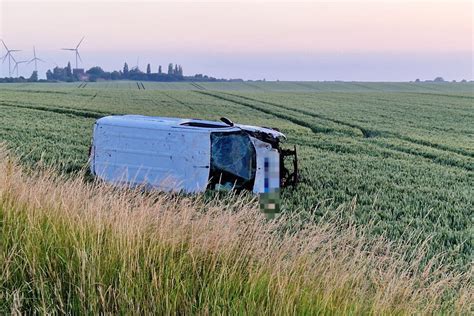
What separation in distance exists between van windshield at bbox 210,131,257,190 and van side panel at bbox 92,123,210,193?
0.15 meters

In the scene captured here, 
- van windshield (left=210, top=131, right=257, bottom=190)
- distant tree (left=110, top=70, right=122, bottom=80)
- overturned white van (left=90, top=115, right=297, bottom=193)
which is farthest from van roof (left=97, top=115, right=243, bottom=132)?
distant tree (left=110, top=70, right=122, bottom=80)

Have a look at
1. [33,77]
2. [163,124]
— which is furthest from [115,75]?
[163,124]

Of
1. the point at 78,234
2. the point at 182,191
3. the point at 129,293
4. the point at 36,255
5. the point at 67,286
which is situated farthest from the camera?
the point at 182,191

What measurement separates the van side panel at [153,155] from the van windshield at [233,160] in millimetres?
149

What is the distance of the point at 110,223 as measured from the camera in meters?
3.49

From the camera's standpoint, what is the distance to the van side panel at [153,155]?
25.2 feet

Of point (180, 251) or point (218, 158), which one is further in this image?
point (218, 158)

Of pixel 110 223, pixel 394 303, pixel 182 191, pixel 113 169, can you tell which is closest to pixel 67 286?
pixel 110 223

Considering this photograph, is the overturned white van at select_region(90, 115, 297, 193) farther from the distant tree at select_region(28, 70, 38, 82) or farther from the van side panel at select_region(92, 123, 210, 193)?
the distant tree at select_region(28, 70, 38, 82)

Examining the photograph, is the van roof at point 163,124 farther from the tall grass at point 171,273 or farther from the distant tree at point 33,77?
the distant tree at point 33,77

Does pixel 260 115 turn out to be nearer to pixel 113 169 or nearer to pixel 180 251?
pixel 113 169

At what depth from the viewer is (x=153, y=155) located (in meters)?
7.96

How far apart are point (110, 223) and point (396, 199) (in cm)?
588

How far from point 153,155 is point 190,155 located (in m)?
0.70
